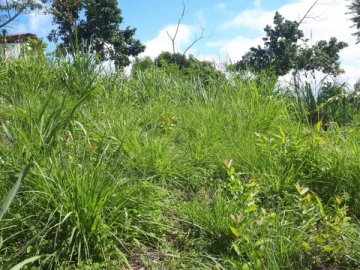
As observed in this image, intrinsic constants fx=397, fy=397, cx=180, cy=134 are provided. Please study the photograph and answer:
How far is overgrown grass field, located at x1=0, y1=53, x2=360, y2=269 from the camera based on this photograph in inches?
78.4

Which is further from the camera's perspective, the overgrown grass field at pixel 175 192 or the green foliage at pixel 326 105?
the green foliage at pixel 326 105

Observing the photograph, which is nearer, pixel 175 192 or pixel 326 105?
pixel 175 192

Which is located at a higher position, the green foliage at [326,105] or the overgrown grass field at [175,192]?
the green foliage at [326,105]

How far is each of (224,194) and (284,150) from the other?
669 millimetres

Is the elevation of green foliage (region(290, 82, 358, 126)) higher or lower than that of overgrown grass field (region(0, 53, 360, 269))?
higher

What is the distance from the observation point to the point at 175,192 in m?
2.76

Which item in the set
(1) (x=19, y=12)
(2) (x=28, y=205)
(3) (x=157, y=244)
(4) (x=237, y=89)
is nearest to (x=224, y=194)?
(3) (x=157, y=244)

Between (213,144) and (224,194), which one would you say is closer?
(224,194)

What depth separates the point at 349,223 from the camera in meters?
2.47

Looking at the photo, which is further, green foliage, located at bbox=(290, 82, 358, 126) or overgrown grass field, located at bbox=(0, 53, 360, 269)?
green foliage, located at bbox=(290, 82, 358, 126)

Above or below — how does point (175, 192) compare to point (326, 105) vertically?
below

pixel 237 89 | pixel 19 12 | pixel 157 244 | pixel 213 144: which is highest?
pixel 19 12

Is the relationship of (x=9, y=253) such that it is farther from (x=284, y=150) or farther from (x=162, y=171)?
(x=284, y=150)

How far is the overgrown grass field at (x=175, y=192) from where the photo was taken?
1992mm
